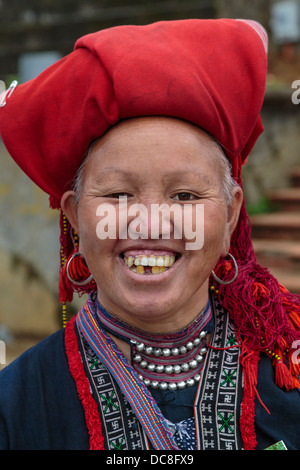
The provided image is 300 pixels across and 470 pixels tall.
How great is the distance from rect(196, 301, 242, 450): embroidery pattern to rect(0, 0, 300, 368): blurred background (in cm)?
297

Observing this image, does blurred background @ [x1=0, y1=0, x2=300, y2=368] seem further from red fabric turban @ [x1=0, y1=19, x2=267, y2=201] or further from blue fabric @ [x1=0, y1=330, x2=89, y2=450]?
red fabric turban @ [x1=0, y1=19, x2=267, y2=201]

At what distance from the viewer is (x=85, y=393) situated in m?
1.61

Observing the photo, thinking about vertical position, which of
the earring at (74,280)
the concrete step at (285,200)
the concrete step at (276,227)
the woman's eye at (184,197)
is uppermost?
the concrete step at (285,200)

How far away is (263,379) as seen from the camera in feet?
5.50

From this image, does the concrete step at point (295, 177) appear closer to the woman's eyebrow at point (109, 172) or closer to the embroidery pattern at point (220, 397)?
the embroidery pattern at point (220, 397)

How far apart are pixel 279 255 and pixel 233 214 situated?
11.3ft

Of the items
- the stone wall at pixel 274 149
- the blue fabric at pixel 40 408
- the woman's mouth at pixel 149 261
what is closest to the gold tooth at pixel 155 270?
the woman's mouth at pixel 149 261

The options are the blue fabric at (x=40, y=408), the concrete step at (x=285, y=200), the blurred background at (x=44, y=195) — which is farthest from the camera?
the concrete step at (x=285, y=200)

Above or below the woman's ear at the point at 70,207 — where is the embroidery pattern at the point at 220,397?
below

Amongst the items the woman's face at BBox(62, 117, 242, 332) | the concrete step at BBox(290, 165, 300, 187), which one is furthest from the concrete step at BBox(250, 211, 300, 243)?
the woman's face at BBox(62, 117, 242, 332)

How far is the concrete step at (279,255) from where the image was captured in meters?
4.99

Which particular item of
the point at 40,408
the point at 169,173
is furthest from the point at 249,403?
the point at 169,173
